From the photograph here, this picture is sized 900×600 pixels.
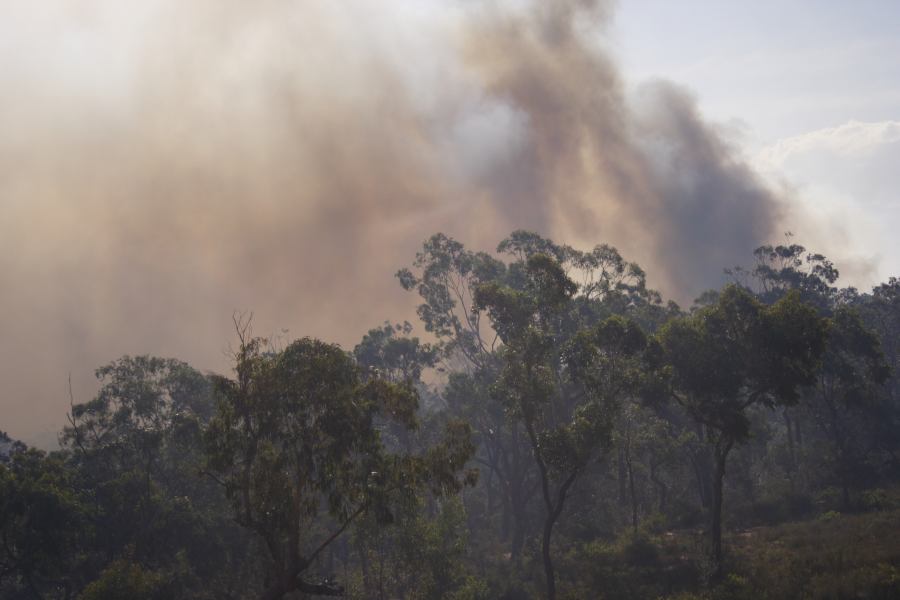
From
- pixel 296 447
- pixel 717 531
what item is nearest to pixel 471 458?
pixel 296 447

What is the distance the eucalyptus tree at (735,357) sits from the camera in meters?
26.6

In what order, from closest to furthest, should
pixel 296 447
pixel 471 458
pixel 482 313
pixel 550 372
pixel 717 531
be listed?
pixel 296 447 < pixel 471 458 < pixel 717 531 < pixel 550 372 < pixel 482 313

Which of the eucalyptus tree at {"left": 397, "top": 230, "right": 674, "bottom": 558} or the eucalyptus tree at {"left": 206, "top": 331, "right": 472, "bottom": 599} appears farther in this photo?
the eucalyptus tree at {"left": 397, "top": 230, "right": 674, "bottom": 558}

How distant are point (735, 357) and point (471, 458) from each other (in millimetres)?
13669

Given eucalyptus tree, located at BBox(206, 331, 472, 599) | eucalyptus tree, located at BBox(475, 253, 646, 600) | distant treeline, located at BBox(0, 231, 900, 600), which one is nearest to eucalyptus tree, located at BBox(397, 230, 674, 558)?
distant treeline, located at BBox(0, 231, 900, 600)

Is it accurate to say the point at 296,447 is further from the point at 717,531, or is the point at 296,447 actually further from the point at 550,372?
the point at 717,531

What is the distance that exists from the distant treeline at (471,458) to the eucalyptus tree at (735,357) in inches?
3.8

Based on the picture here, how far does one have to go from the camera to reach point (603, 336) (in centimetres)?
2884

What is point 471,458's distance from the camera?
84.1ft

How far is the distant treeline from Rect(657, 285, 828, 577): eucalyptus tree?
0.10m

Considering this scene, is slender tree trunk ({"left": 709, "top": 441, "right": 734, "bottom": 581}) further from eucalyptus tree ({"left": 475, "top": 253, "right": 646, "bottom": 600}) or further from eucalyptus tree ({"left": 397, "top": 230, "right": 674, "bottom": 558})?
eucalyptus tree ({"left": 397, "top": 230, "right": 674, "bottom": 558})

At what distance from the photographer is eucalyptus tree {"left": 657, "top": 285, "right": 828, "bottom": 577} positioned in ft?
87.3

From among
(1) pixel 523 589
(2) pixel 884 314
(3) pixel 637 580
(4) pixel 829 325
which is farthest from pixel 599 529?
(2) pixel 884 314

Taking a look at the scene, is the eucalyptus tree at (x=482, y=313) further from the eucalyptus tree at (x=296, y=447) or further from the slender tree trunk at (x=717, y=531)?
the eucalyptus tree at (x=296, y=447)
